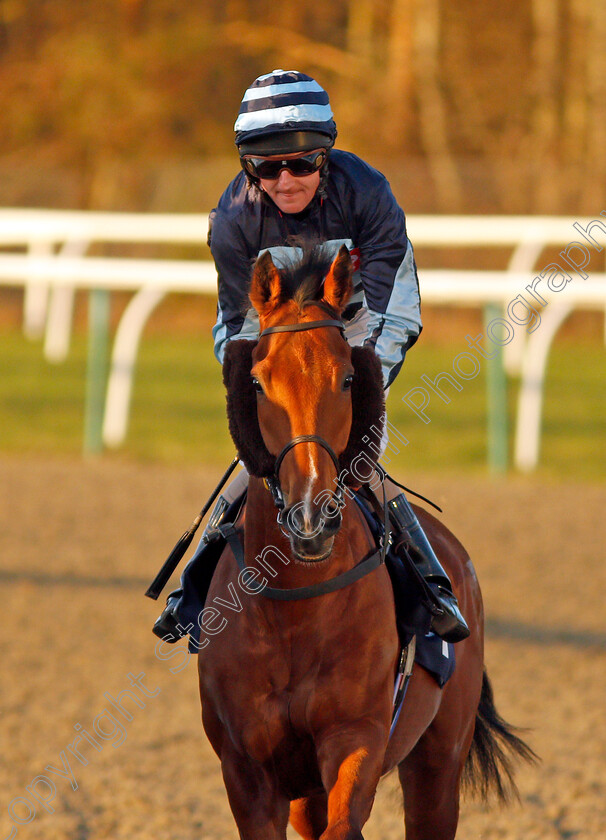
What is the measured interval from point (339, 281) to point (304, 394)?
1.16 ft

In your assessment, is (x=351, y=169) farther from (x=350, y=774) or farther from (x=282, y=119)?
(x=350, y=774)

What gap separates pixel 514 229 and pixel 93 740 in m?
6.81

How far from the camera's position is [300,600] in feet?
A: 9.93

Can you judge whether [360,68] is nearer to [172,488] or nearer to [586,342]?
[586,342]

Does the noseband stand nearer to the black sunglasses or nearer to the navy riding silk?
the navy riding silk

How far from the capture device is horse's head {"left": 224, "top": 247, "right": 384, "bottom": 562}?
2.69 m

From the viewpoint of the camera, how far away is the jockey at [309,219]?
3104 mm

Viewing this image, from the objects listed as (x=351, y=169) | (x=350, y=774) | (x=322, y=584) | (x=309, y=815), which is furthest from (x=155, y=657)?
(x=351, y=169)

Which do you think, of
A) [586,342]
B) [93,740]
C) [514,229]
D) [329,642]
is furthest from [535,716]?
[586,342]

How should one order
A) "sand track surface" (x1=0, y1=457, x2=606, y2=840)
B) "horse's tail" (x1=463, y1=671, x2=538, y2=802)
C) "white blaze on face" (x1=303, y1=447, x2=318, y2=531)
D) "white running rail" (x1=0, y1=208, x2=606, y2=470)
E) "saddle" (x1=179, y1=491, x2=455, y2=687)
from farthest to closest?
"white running rail" (x1=0, y1=208, x2=606, y2=470), "sand track surface" (x1=0, y1=457, x2=606, y2=840), "horse's tail" (x1=463, y1=671, x2=538, y2=802), "saddle" (x1=179, y1=491, x2=455, y2=687), "white blaze on face" (x1=303, y1=447, x2=318, y2=531)

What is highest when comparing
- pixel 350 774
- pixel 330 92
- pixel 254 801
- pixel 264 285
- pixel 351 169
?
pixel 351 169

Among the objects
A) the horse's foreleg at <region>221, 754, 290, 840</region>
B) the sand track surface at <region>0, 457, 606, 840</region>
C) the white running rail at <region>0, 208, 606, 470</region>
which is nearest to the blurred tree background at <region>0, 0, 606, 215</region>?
the white running rail at <region>0, 208, 606, 470</region>

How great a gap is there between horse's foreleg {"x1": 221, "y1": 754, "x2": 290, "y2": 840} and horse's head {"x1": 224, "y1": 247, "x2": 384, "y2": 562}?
68 centimetres

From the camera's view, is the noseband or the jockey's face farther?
the jockey's face
